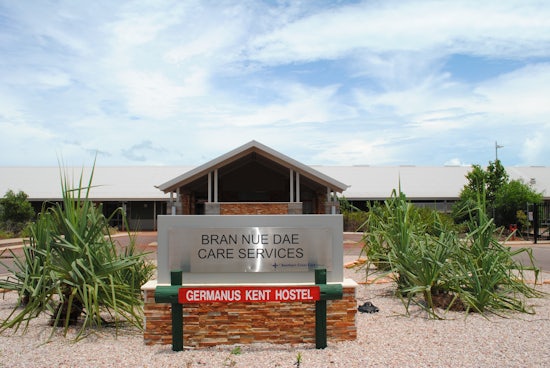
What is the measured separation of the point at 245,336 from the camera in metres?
5.79

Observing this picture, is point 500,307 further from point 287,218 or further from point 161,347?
point 161,347

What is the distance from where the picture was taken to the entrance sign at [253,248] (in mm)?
6031

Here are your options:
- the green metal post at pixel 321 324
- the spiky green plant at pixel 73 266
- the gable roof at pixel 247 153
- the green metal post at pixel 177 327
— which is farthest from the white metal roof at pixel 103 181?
the green metal post at pixel 321 324

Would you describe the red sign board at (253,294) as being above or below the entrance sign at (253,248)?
below

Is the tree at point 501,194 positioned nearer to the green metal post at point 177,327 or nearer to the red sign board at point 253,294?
the red sign board at point 253,294

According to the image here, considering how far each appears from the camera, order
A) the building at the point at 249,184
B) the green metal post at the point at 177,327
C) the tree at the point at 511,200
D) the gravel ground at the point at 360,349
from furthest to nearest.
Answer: the tree at the point at 511,200 < the building at the point at 249,184 < the green metal post at the point at 177,327 < the gravel ground at the point at 360,349

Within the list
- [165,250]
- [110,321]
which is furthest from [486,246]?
[110,321]

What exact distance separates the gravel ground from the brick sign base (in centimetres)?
11

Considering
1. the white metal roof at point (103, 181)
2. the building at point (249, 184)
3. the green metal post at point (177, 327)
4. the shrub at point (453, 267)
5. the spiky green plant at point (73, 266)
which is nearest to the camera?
the green metal post at point (177, 327)

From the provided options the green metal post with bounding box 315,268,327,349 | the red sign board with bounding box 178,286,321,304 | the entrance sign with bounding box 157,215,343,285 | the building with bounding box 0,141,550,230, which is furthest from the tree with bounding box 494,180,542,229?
the red sign board with bounding box 178,286,321,304

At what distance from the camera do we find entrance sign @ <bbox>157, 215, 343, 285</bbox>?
6031 mm

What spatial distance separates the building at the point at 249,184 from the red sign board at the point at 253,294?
13984 mm

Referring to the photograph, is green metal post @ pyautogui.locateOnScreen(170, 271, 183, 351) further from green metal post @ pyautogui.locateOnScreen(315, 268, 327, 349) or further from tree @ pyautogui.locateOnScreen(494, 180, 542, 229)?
tree @ pyautogui.locateOnScreen(494, 180, 542, 229)

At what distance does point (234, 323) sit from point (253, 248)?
0.85 meters
